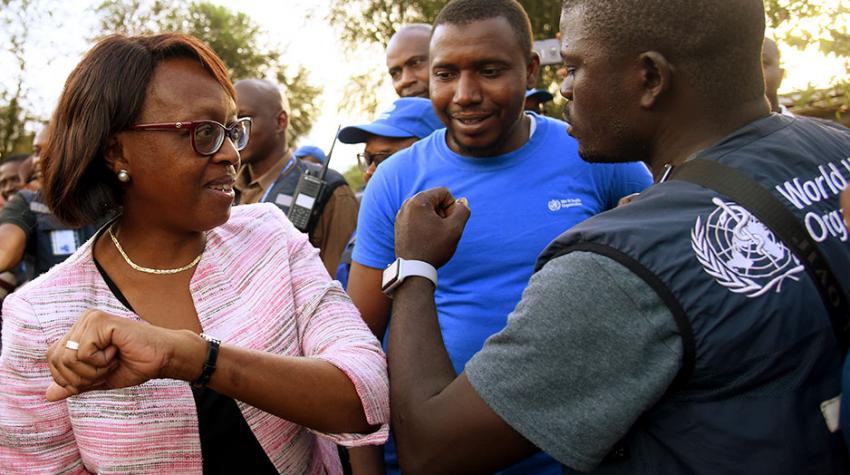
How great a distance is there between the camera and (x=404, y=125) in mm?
4297

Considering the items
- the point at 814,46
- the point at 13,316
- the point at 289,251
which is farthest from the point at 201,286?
the point at 814,46

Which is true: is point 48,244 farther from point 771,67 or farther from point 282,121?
point 771,67

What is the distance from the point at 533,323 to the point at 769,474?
0.54 meters

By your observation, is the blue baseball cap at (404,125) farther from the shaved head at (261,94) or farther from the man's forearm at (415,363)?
the man's forearm at (415,363)

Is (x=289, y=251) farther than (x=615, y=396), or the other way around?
(x=289, y=251)

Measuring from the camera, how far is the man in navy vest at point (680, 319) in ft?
5.39

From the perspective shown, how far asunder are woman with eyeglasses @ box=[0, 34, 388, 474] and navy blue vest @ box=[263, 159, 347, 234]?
2441mm

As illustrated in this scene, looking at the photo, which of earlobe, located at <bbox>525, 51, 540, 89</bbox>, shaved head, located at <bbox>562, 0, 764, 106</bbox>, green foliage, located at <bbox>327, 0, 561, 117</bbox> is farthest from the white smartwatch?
green foliage, located at <bbox>327, 0, 561, 117</bbox>

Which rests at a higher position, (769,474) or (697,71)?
(697,71)

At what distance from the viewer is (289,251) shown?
2479mm

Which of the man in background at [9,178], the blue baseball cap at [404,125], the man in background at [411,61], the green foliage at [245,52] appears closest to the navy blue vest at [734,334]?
the blue baseball cap at [404,125]

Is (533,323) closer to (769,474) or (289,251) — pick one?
(769,474)

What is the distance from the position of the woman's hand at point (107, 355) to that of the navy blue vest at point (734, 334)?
0.93 m

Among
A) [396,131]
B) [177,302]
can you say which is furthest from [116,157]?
[396,131]
